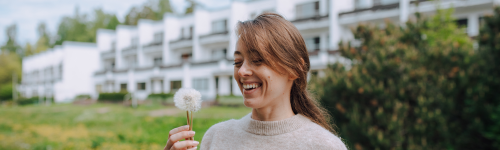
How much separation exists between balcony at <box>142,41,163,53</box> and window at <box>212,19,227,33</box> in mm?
6862

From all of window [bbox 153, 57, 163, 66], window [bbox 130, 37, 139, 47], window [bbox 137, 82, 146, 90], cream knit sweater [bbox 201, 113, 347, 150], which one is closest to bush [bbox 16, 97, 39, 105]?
window [bbox 130, 37, 139, 47]

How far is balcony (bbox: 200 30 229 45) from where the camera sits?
26.0 meters

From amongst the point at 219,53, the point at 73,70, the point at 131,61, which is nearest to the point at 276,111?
the point at 219,53

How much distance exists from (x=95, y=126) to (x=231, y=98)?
9.69 meters

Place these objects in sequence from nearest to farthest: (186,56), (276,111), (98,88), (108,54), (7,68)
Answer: (276,111) < (186,56) < (108,54) < (98,88) < (7,68)

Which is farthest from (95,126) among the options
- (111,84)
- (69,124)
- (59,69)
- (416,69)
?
(59,69)

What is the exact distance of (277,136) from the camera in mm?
1428

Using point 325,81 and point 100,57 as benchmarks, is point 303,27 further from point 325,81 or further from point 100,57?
point 100,57

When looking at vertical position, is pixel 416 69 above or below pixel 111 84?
above

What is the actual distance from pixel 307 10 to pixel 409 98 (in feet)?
59.9

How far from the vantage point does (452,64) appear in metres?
4.82

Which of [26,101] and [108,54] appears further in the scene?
[108,54]

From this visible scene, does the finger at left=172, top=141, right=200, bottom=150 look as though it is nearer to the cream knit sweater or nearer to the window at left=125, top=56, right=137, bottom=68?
the cream knit sweater

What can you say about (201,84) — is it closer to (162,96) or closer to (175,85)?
(162,96)
